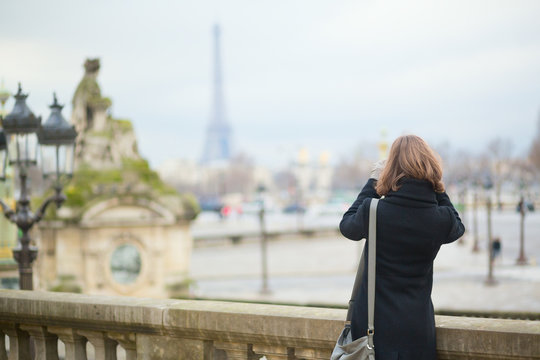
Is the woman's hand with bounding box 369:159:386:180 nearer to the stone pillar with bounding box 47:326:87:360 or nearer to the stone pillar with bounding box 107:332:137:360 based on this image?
the stone pillar with bounding box 107:332:137:360

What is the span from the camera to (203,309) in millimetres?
4102

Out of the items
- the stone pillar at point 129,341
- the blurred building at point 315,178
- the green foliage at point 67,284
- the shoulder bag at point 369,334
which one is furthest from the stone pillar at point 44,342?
the blurred building at point 315,178

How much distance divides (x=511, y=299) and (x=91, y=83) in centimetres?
1433

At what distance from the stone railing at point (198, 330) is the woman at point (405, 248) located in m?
0.32

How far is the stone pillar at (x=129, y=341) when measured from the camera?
4352 mm

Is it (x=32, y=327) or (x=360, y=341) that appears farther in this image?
(x=32, y=327)

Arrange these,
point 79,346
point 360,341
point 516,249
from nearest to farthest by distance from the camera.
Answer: point 360,341
point 79,346
point 516,249

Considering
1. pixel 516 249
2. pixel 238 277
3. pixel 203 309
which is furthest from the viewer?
pixel 516 249

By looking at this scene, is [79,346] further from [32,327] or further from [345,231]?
[345,231]

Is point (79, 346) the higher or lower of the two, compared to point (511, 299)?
higher

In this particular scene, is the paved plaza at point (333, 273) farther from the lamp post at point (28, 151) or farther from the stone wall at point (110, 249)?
the lamp post at point (28, 151)

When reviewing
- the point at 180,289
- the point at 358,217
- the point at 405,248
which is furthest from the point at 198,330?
the point at 180,289

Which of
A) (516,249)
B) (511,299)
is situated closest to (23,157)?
(511,299)

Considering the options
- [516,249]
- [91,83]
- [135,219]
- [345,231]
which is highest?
[91,83]
